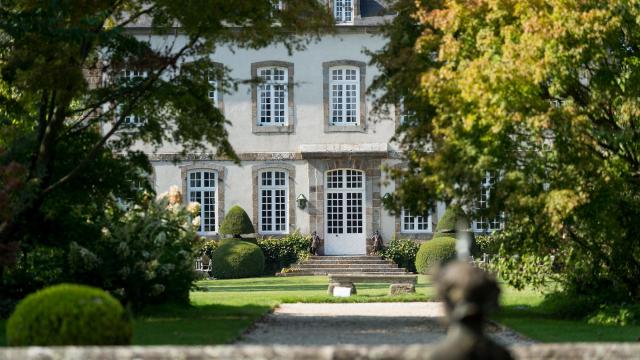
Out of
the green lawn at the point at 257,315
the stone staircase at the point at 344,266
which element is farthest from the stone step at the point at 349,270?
the green lawn at the point at 257,315

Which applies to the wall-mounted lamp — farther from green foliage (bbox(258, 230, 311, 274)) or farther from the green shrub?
the green shrub

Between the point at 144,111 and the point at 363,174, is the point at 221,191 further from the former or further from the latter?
the point at 144,111

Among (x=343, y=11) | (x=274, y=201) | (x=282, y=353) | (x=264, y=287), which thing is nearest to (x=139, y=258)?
(x=264, y=287)

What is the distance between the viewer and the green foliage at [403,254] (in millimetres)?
31375

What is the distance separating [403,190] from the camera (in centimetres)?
1549

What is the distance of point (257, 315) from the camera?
16.3 m

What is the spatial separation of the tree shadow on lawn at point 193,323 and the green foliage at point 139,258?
32 cm

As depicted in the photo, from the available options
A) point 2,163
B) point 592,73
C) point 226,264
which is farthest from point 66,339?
point 226,264

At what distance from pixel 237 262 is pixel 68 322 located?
68.1 ft

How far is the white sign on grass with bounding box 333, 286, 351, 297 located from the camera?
21.9m

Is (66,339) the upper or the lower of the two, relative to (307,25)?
lower

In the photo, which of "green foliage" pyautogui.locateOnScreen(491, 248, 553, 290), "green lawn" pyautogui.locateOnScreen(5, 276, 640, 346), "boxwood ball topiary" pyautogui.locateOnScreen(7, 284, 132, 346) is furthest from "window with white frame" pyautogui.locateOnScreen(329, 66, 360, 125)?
"boxwood ball topiary" pyautogui.locateOnScreen(7, 284, 132, 346)

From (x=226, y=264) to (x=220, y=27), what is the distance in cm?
1473

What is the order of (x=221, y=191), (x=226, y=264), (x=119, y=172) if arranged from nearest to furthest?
1. (x=119, y=172)
2. (x=226, y=264)
3. (x=221, y=191)
